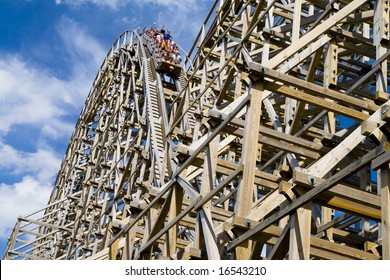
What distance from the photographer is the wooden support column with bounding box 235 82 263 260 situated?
6.03 meters

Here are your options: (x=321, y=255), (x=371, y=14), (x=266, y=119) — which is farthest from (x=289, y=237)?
(x=266, y=119)

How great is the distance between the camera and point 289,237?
17.8 ft

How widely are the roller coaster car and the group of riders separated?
0.37 meters

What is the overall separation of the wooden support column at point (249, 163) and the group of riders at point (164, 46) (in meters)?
12.2

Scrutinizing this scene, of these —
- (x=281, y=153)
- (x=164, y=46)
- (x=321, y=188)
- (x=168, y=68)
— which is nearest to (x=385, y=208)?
(x=321, y=188)

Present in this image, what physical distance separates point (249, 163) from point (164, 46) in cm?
1549

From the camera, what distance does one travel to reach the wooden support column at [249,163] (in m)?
6.03

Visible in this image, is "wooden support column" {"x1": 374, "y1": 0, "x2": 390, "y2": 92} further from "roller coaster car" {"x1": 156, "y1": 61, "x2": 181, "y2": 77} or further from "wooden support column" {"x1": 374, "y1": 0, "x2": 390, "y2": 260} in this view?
"roller coaster car" {"x1": 156, "y1": 61, "x2": 181, "y2": 77}

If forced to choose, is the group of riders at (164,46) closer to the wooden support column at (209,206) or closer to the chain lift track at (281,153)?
the chain lift track at (281,153)

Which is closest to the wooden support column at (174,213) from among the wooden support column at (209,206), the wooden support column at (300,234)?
the wooden support column at (209,206)

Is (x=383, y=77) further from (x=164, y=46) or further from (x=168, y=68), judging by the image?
(x=164, y=46)

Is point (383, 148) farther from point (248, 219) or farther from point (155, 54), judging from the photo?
point (155, 54)

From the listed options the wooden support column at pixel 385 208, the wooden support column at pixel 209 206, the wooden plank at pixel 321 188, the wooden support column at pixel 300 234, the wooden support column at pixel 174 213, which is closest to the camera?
the wooden support column at pixel 385 208

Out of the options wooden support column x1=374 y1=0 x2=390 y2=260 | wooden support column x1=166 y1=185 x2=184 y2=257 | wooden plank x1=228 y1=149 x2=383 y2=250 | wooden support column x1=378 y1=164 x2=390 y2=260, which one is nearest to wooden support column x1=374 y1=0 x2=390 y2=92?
wooden support column x1=374 y1=0 x2=390 y2=260
